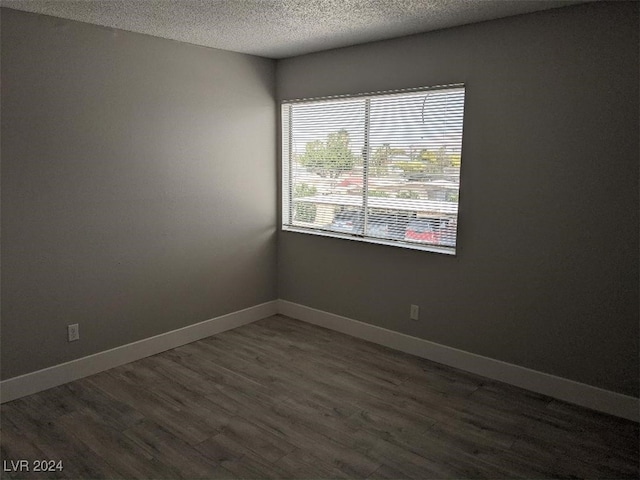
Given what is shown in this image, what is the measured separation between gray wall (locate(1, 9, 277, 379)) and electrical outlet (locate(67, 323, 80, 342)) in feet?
0.10

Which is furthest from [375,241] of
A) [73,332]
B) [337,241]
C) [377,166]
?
[73,332]

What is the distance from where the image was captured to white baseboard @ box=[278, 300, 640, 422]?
10.0 feet

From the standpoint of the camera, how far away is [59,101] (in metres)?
3.23

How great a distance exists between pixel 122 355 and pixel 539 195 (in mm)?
3182

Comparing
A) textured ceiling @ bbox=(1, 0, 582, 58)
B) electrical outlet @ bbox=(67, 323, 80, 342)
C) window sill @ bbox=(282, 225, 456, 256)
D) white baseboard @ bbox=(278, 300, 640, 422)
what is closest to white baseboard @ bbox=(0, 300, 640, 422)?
white baseboard @ bbox=(278, 300, 640, 422)

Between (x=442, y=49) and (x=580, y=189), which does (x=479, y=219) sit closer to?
(x=580, y=189)

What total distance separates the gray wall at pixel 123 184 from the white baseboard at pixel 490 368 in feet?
2.81

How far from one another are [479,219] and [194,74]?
2.50 m

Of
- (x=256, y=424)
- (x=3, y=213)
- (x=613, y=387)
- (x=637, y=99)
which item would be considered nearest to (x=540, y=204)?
(x=637, y=99)

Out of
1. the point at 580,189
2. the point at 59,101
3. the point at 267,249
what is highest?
the point at 59,101

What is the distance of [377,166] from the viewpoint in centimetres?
407

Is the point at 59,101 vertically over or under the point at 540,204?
over

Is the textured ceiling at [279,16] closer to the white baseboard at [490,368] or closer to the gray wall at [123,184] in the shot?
the gray wall at [123,184]

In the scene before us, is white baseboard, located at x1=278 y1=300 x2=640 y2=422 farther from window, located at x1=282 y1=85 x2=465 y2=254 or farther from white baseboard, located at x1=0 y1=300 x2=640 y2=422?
window, located at x1=282 y1=85 x2=465 y2=254
